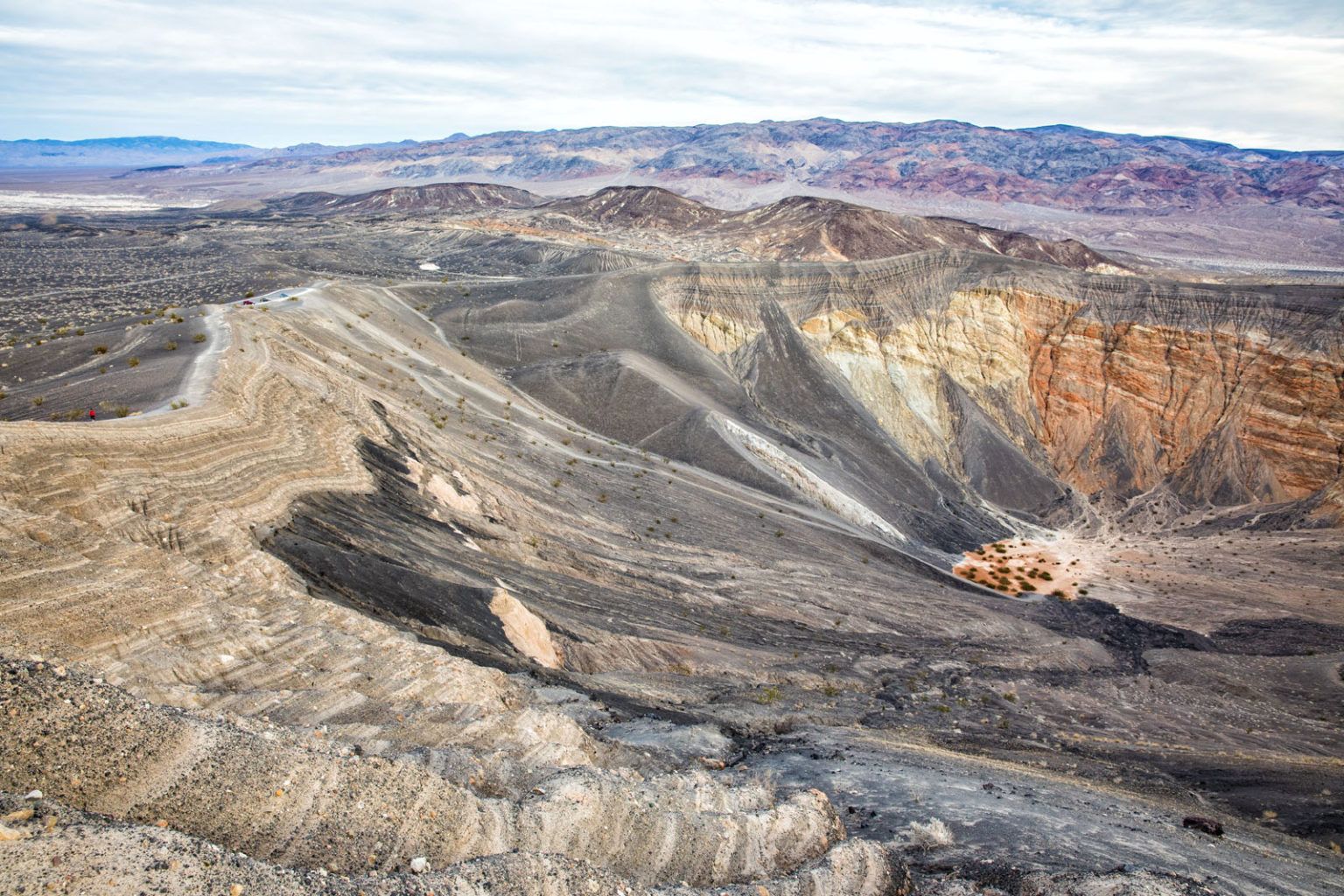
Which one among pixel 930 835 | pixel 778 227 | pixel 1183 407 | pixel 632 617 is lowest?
pixel 632 617

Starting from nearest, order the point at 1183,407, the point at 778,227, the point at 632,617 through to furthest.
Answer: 1. the point at 632,617
2. the point at 1183,407
3. the point at 778,227

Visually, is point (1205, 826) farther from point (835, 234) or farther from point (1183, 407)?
point (835, 234)

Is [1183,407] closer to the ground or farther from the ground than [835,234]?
closer to the ground

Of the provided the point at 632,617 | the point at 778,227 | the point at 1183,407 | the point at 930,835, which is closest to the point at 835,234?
the point at 778,227

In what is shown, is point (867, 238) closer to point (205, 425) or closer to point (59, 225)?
point (205, 425)

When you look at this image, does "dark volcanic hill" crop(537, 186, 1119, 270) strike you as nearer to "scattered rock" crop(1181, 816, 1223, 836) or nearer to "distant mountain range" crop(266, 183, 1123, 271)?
"distant mountain range" crop(266, 183, 1123, 271)

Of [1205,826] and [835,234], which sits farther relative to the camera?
[835,234]

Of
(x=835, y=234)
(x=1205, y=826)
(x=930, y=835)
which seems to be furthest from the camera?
(x=835, y=234)

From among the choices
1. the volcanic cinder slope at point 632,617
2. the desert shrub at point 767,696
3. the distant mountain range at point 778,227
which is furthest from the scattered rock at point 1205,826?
the distant mountain range at point 778,227

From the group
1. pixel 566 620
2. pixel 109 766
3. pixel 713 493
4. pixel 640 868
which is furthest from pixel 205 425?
pixel 713 493
